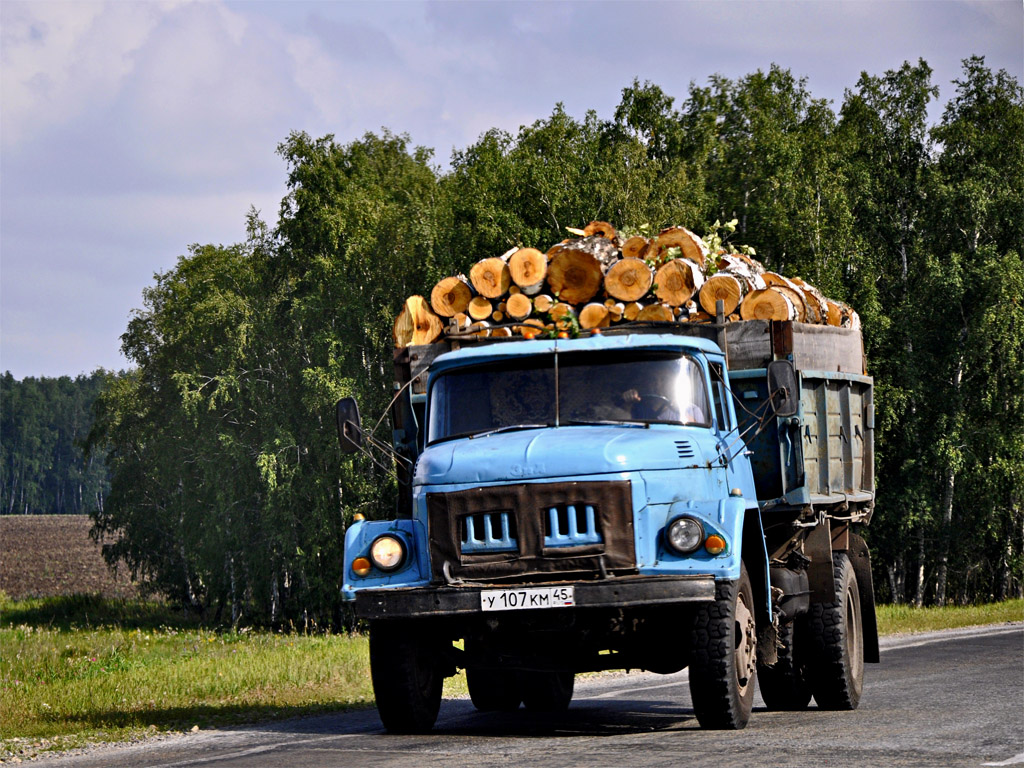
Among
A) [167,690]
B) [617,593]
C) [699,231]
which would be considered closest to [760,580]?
[617,593]

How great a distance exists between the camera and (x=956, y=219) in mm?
41938

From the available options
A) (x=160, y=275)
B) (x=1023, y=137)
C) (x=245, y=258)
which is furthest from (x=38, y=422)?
(x=1023, y=137)

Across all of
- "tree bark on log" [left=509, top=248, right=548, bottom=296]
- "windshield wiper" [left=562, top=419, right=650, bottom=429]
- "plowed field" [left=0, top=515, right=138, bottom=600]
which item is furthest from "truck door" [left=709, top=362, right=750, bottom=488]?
"plowed field" [left=0, top=515, right=138, bottom=600]

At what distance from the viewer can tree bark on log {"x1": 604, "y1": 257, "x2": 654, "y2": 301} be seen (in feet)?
37.9

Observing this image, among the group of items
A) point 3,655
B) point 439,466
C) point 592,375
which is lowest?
point 3,655

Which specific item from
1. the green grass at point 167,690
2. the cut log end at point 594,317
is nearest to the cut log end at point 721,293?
the cut log end at point 594,317

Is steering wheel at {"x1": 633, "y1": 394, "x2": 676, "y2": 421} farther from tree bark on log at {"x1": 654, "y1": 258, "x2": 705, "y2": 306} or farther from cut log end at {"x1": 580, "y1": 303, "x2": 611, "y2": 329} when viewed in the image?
tree bark on log at {"x1": 654, "y1": 258, "x2": 705, "y2": 306}

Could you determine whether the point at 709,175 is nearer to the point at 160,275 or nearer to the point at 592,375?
the point at 160,275

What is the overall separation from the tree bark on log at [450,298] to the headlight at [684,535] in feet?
11.9

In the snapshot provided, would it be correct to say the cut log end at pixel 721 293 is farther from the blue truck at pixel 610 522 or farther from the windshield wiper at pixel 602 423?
the windshield wiper at pixel 602 423

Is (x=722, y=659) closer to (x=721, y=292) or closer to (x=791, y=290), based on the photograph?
(x=721, y=292)

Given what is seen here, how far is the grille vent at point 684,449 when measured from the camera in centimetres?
929

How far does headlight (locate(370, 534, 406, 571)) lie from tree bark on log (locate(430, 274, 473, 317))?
Result: 2911mm

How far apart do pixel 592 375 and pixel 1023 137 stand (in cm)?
3843
